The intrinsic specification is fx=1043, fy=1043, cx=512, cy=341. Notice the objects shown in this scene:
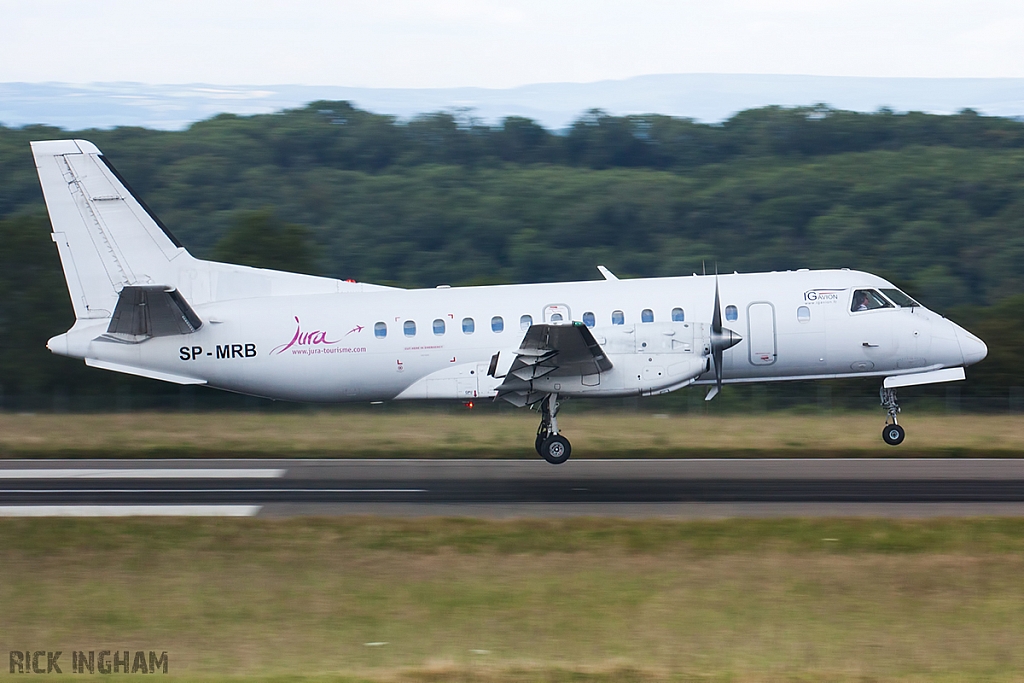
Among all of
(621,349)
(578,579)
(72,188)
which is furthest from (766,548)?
(72,188)

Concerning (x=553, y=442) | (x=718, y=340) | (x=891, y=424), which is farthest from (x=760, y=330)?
(x=553, y=442)

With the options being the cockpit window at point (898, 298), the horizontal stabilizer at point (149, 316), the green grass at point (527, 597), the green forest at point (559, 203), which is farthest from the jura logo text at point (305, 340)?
the green forest at point (559, 203)

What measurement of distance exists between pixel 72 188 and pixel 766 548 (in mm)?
13880

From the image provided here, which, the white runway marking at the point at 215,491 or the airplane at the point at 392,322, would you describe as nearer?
the white runway marking at the point at 215,491

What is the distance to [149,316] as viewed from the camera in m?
18.1

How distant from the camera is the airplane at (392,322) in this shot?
18.2 meters

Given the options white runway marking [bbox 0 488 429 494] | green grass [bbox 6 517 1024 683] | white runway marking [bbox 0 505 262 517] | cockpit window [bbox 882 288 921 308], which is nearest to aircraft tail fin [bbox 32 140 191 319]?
white runway marking [bbox 0 488 429 494]

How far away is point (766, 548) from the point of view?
12062 millimetres

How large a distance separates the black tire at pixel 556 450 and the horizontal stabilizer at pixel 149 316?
6.53 meters

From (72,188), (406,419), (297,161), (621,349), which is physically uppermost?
(297,161)

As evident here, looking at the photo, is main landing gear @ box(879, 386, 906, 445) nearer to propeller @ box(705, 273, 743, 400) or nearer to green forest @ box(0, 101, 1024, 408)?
propeller @ box(705, 273, 743, 400)

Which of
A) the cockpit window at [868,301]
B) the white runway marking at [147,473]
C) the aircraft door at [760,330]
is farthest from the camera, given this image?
the cockpit window at [868,301]

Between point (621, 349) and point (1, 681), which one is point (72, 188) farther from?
point (1, 681)

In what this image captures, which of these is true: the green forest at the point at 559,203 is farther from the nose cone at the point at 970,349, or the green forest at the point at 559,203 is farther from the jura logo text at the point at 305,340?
the jura logo text at the point at 305,340
